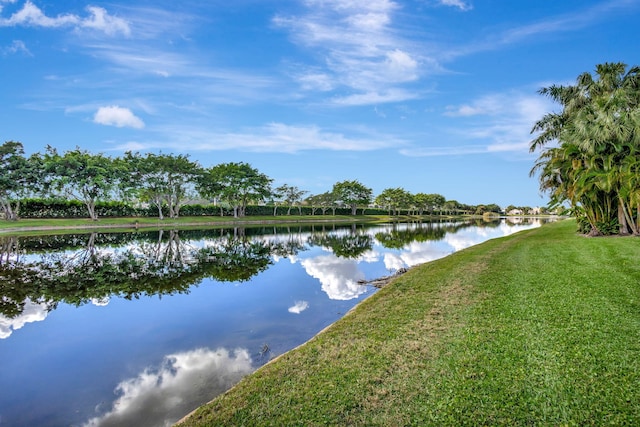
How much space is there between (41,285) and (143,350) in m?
8.34

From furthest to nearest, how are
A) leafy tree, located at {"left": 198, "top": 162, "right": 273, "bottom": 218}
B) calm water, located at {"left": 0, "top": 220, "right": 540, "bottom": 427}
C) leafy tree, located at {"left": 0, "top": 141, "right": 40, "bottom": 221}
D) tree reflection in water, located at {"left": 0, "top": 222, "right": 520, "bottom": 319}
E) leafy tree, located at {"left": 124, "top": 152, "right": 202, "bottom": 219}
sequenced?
1. leafy tree, located at {"left": 198, "top": 162, "right": 273, "bottom": 218}
2. leafy tree, located at {"left": 124, "top": 152, "right": 202, "bottom": 219}
3. leafy tree, located at {"left": 0, "top": 141, "right": 40, "bottom": 221}
4. tree reflection in water, located at {"left": 0, "top": 222, "right": 520, "bottom": 319}
5. calm water, located at {"left": 0, "top": 220, "right": 540, "bottom": 427}

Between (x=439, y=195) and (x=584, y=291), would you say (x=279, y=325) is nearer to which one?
(x=584, y=291)

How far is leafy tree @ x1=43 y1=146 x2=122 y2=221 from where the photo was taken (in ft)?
133

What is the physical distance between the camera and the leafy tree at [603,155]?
53.3 ft

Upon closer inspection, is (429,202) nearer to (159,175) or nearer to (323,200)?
(323,200)

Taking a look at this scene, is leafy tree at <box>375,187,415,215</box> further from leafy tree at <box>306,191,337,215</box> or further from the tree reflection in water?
the tree reflection in water

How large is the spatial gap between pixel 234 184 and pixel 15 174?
28069mm

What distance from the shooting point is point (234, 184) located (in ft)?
189

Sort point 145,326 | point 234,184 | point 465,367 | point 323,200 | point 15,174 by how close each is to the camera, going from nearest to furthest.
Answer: point 465,367 < point 145,326 < point 15,174 < point 234,184 < point 323,200

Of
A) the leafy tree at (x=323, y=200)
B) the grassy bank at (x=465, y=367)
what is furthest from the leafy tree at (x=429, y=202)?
the grassy bank at (x=465, y=367)

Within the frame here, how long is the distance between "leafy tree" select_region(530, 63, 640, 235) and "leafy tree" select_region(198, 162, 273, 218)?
150ft

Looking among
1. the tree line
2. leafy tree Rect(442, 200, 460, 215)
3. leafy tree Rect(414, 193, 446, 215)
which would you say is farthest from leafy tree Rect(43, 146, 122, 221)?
leafy tree Rect(442, 200, 460, 215)

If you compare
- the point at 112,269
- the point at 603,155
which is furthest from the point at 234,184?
the point at 603,155

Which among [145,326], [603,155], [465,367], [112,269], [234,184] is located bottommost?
[145,326]
